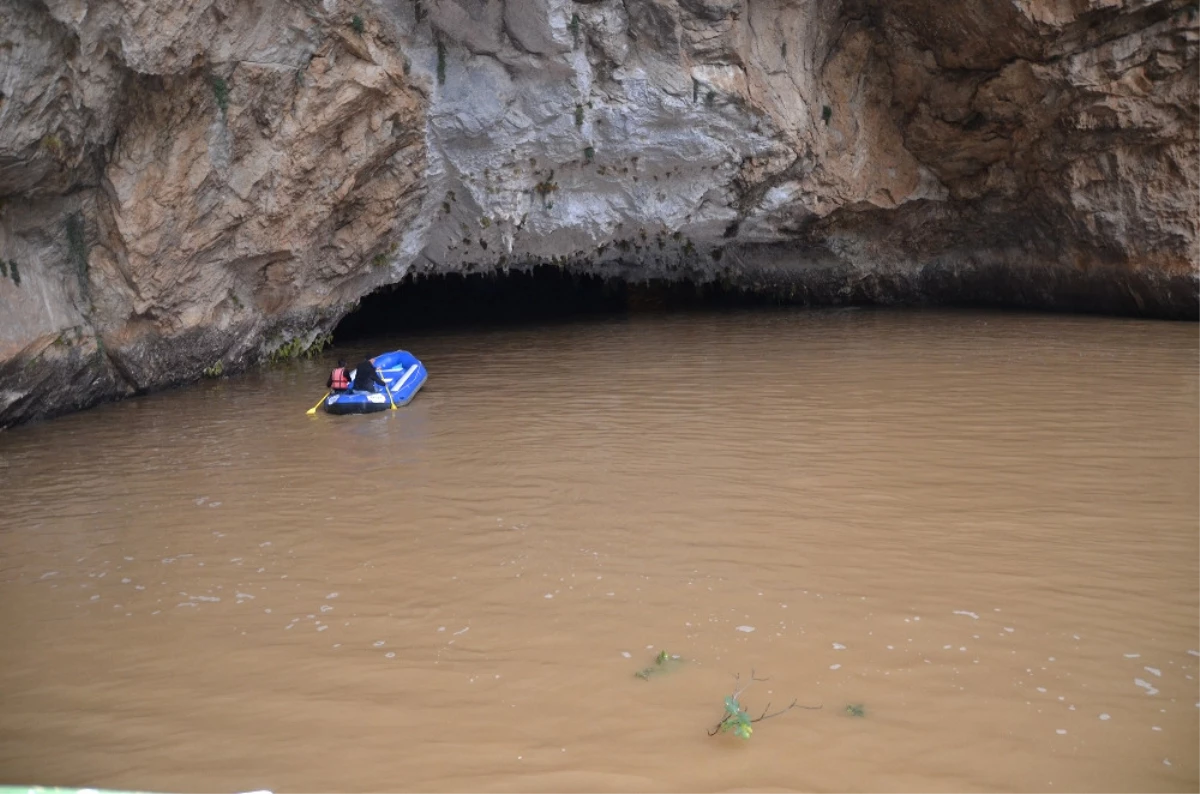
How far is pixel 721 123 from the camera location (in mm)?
13141

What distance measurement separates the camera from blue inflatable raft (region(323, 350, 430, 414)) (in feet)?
33.0

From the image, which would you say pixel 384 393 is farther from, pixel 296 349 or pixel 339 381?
pixel 296 349

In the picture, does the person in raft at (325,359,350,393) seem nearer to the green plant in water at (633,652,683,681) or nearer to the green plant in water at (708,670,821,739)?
the green plant in water at (633,652,683,681)

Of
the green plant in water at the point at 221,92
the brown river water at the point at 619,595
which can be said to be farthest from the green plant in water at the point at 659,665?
the green plant in water at the point at 221,92

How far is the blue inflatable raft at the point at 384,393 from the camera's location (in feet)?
33.0

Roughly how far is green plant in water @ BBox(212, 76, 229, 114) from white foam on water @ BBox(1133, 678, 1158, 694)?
30.6 feet

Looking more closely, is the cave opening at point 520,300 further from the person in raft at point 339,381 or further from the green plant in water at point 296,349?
the person in raft at point 339,381

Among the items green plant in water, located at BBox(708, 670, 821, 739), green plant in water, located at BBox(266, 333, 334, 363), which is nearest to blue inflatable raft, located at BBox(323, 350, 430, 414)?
green plant in water, located at BBox(266, 333, 334, 363)

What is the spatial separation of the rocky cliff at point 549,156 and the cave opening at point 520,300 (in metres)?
1.71

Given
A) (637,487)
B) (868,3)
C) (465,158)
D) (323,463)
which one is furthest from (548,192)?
(637,487)

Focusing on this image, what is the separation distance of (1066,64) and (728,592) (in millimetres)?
10491

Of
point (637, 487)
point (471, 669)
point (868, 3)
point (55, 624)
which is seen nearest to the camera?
point (471, 669)

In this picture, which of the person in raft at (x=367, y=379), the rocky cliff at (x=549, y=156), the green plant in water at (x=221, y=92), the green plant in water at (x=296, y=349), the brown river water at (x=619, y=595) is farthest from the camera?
the green plant in water at (x=296, y=349)

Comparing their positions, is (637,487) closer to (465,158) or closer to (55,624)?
(55,624)
